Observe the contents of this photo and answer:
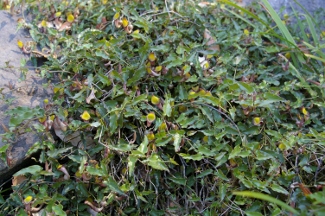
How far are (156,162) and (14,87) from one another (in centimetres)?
94

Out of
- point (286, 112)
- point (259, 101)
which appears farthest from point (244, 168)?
point (286, 112)

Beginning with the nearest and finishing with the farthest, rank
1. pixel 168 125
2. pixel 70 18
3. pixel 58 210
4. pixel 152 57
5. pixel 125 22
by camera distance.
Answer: pixel 58 210 → pixel 168 125 → pixel 152 57 → pixel 125 22 → pixel 70 18

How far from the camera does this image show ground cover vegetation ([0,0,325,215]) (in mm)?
1640

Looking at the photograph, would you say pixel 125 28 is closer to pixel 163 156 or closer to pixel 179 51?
pixel 179 51

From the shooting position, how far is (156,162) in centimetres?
157

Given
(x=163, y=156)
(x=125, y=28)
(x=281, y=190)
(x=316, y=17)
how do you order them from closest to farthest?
(x=281, y=190) → (x=163, y=156) → (x=125, y=28) → (x=316, y=17)

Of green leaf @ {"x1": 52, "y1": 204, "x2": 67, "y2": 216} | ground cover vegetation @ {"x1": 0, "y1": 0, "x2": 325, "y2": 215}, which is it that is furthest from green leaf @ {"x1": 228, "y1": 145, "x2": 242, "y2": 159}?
green leaf @ {"x1": 52, "y1": 204, "x2": 67, "y2": 216}

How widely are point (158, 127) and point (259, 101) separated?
0.50 meters

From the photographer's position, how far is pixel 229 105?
74.2 inches

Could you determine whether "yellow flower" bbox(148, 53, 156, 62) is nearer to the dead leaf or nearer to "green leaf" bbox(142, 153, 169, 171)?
the dead leaf

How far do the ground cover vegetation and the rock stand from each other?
0.07 metres

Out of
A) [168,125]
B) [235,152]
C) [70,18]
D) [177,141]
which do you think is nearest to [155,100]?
[168,125]

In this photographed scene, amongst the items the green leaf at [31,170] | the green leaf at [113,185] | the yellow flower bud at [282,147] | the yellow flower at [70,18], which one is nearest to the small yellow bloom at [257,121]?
the yellow flower bud at [282,147]

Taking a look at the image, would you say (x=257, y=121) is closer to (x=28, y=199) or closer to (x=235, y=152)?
(x=235, y=152)
